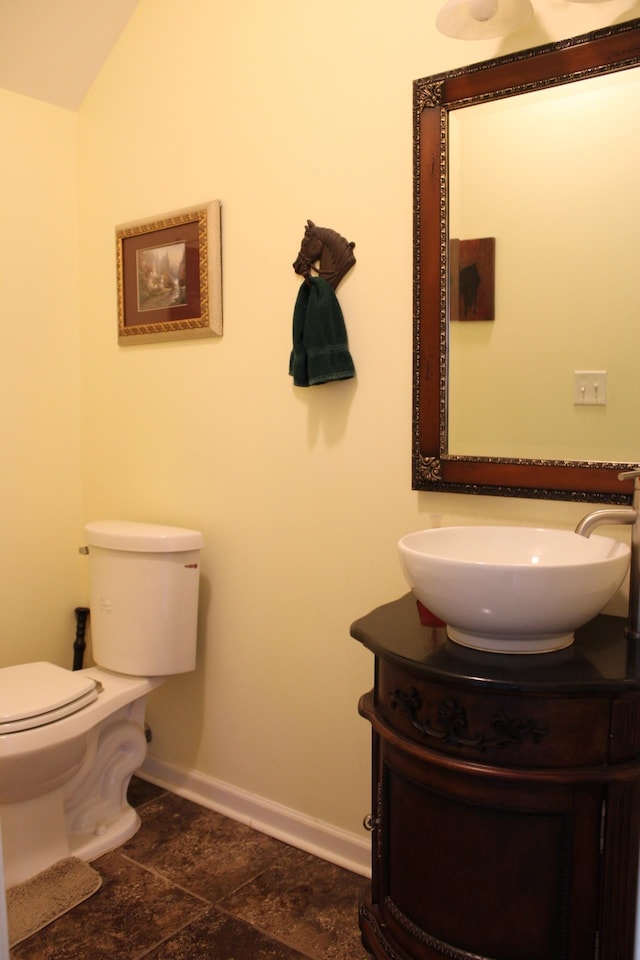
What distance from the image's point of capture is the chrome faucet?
1284 millimetres

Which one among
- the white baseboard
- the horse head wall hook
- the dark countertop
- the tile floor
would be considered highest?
the horse head wall hook

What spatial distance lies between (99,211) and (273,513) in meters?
1.26

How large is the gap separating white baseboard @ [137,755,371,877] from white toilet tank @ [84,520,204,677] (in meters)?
0.42

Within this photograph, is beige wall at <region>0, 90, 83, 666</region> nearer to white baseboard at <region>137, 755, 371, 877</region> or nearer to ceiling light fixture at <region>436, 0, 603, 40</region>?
white baseboard at <region>137, 755, 371, 877</region>

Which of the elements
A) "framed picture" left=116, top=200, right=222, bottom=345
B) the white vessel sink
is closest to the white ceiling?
"framed picture" left=116, top=200, right=222, bottom=345

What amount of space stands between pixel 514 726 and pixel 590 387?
0.74m

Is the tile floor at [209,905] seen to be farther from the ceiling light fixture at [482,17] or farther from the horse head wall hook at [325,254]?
the ceiling light fixture at [482,17]

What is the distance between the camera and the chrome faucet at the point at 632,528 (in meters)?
1.28

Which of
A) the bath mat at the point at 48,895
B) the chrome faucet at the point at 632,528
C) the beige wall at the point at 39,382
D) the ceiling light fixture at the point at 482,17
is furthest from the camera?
the beige wall at the point at 39,382

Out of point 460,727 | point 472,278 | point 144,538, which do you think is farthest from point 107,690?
point 472,278

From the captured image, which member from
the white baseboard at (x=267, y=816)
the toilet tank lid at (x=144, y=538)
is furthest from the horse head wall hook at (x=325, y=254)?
the white baseboard at (x=267, y=816)

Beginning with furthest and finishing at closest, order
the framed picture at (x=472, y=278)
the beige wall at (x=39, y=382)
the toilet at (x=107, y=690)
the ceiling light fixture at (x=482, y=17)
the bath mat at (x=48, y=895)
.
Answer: the beige wall at (x=39, y=382), the toilet at (x=107, y=690), the bath mat at (x=48, y=895), the framed picture at (x=472, y=278), the ceiling light fixture at (x=482, y=17)

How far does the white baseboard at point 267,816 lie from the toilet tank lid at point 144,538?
30.8 inches

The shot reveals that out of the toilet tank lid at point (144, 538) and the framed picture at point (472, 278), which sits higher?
the framed picture at point (472, 278)
